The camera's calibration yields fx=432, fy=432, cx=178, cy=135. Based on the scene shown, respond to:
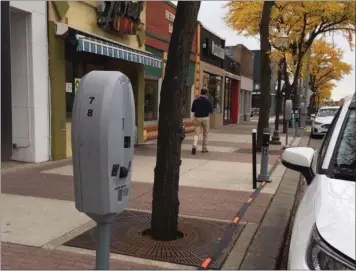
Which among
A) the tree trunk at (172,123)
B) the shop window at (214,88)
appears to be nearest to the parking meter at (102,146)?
the tree trunk at (172,123)

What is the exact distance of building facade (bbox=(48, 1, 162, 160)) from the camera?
936 centimetres

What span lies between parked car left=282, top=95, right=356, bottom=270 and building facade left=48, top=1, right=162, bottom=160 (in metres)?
6.96

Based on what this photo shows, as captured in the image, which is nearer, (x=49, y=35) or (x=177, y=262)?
(x=177, y=262)

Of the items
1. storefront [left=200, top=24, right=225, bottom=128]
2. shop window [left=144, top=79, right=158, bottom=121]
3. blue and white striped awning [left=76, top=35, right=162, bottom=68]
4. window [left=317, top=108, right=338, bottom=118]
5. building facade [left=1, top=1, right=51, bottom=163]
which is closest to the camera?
building facade [left=1, top=1, right=51, bottom=163]

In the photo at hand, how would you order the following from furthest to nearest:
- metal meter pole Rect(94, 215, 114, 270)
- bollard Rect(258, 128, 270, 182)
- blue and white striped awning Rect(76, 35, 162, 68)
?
blue and white striped awning Rect(76, 35, 162, 68) < bollard Rect(258, 128, 270, 182) < metal meter pole Rect(94, 215, 114, 270)

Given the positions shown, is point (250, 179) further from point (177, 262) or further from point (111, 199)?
point (111, 199)

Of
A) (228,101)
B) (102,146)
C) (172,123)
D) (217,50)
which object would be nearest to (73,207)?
(172,123)

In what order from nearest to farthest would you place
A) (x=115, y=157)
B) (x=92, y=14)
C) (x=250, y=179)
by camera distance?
(x=115, y=157)
(x=250, y=179)
(x=92, y=14)

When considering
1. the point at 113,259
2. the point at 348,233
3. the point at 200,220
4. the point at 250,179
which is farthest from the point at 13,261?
the point at 250,179

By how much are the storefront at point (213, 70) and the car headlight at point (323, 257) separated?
60.9 ft

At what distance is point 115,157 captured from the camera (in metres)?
2.47

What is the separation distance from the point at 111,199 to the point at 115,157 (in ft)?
0.80

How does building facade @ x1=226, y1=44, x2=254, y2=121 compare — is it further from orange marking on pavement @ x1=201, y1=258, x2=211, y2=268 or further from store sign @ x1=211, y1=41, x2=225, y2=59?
orange marking on pavement @ x1=201, y1=258, x2=211, y2=268

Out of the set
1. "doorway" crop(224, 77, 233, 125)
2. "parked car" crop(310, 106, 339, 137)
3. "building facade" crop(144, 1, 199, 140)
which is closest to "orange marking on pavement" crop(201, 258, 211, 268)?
"building facade" crop(144, 1, 199, 140)
